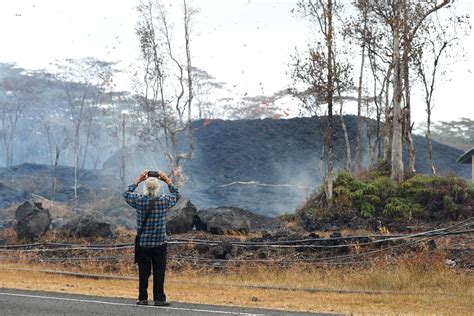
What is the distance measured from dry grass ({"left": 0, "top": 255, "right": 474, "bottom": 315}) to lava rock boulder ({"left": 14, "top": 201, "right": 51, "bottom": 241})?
524 cm

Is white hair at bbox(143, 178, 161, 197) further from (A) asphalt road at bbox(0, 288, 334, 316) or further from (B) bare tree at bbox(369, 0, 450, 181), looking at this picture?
(B) bare tree at bbox(369, 0, 450, 181)

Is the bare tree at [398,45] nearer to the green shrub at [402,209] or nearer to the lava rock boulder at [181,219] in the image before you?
the green shrub at [402,209]

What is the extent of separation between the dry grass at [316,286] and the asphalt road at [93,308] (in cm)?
161

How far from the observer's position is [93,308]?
11242mm

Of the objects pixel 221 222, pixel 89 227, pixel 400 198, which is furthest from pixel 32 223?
pixel 400 198

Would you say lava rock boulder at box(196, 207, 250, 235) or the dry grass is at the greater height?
lava rock boulder at box(196, 207, 250, 235)

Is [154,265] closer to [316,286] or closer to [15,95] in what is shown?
[316,286]

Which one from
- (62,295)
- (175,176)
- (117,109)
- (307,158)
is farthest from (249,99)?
(62,295)

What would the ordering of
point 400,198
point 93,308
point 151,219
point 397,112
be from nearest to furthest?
point 93,308
point 151,219
point 400,198
point 397,112

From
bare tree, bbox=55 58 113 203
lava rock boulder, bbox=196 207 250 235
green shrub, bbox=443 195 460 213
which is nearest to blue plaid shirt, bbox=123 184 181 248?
lava rock boulder, bbox=196 207 250 235

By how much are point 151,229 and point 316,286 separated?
23.5 ft

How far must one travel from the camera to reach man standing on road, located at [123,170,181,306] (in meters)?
11.5

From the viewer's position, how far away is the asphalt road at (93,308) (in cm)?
1081

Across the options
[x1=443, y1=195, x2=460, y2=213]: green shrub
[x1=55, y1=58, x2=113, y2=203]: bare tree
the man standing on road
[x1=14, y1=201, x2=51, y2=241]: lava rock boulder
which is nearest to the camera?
the man standing on road
